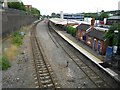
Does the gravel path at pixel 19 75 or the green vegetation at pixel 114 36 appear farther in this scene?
the green vegetation at pixel 114 36

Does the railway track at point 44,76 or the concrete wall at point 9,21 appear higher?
the concrete wall at point 9,21

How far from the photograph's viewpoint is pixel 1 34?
3073 centimetres

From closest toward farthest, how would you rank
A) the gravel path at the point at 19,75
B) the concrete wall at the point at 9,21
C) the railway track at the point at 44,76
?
the railway track at the point at 44,76, the gravel path at the point at 19,75, the concrete wall at the point at 9,21

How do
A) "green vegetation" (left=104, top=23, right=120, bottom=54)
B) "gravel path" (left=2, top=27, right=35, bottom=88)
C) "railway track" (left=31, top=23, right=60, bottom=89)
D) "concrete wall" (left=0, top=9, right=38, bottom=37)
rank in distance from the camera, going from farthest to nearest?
"concrete wall" (left=0, top=9, right=38, bottom=37), "green vegetation" (left=104, top=23, right=120, bottom=54), "gravel path" (left=2, top=27, right=35, bottom=88), "railway track" (left=31, top=23, right=60, bottom=89)

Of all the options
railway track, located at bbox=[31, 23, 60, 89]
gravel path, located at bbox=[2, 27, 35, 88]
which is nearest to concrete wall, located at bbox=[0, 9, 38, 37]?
gravel path, located at bbox=[2, 27, 35, 88]

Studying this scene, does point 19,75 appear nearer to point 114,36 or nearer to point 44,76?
point 44,76

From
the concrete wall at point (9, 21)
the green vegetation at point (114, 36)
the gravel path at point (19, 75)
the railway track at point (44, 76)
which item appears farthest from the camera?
the concrete wall at point (9, 21)

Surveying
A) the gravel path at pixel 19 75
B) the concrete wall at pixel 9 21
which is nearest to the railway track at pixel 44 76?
the gravel path at pixel 19 75

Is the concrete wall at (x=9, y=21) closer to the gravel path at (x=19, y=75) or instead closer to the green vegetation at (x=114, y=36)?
the gravel path at (x=19, y=75)

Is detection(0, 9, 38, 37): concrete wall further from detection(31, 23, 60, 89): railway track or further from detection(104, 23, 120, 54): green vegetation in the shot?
detection(104, 23, 120, 54): green vegetation

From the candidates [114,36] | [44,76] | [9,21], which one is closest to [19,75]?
[44,76]

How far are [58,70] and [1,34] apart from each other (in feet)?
58.6

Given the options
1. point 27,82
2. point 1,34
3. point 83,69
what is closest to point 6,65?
point 27,82

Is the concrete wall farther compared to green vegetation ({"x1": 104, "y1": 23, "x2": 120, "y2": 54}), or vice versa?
the concrete wall
